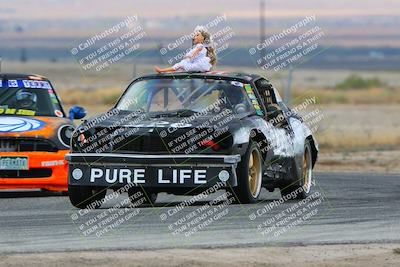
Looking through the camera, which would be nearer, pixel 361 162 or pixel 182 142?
pixel 182 142

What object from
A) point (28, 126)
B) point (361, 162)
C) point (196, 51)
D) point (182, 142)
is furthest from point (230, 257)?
point (361, 162)

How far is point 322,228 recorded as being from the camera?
39.9 ft

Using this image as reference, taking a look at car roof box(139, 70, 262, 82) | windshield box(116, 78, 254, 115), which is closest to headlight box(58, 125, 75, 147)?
windshield box(116, 78, 254, 115)

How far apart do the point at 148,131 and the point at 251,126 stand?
1.16 meters

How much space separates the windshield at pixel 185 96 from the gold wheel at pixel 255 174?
0.74m

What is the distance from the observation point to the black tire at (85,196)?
1412cm

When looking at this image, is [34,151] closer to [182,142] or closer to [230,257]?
[182,142]

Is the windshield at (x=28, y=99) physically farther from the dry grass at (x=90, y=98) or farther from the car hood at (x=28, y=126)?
the dry grass at (x=90, y=98)

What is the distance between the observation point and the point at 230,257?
10.2m

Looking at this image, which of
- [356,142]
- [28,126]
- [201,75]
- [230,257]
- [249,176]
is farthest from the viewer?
[356,142]

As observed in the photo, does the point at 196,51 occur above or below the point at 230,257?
below

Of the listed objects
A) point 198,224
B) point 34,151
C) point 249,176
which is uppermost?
point 198,224

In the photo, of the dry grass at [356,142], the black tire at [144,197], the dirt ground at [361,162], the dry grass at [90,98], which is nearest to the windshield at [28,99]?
the black tire at [144,197]

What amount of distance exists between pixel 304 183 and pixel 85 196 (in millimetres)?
3185
